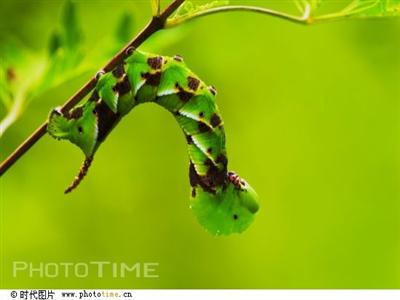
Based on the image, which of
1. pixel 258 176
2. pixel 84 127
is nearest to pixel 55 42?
pixel 84 127

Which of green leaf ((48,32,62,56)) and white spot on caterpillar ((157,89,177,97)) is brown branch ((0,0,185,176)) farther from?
green leaf ((48,32,62,56))

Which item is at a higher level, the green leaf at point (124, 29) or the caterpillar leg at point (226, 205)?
the green leaf at point (124, 29)

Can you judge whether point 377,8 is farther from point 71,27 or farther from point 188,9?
point 71,27

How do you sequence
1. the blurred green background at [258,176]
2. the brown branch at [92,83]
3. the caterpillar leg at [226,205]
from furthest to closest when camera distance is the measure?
the blurred green background at [258,176]
the caterpillar leg at [226,205]
the brown branch at [92,83]

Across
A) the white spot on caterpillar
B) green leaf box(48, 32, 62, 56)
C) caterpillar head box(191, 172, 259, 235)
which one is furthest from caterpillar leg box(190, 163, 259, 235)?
green leaf box(48, 32, 62, 56)

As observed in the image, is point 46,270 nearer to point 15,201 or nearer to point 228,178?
point 15,201

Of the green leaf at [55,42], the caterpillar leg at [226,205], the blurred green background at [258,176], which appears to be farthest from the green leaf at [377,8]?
the blurred green background at [258,176]

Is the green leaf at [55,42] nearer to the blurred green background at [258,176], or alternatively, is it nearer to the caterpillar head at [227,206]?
the caterpillar head at [227,206]

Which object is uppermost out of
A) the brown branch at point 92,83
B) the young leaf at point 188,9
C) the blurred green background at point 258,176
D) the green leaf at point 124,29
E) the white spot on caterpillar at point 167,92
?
the blurred green background at point 258,176
